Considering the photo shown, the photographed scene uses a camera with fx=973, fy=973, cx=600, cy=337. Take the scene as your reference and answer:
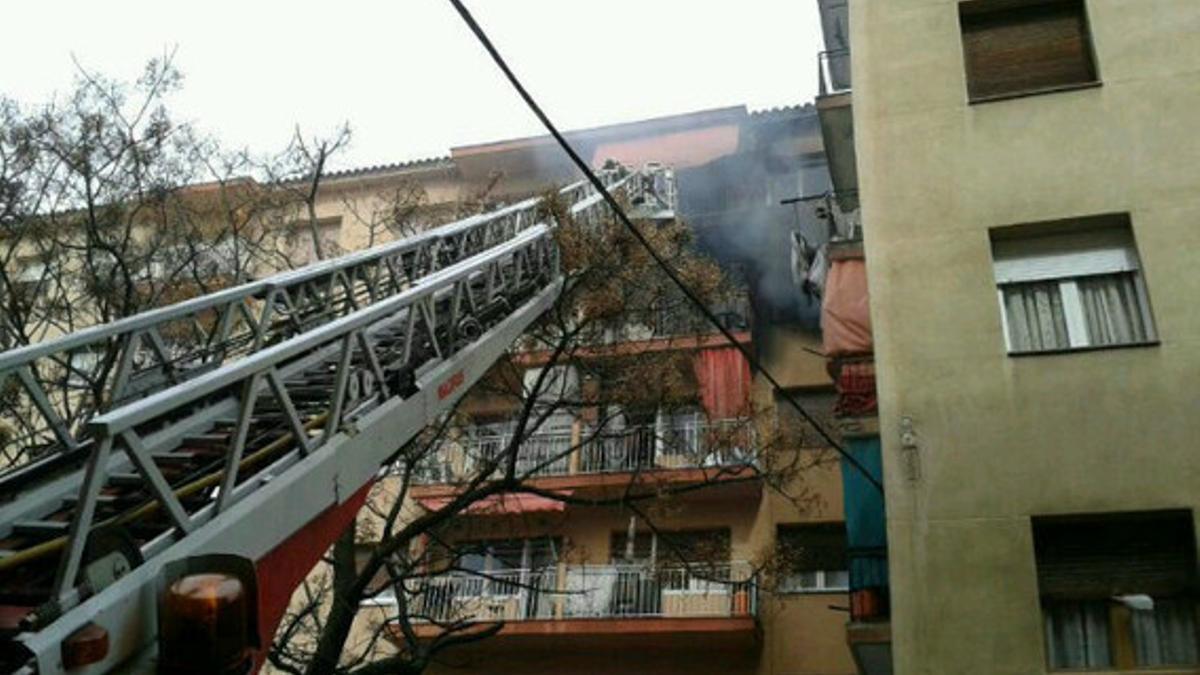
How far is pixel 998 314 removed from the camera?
827 centimetres

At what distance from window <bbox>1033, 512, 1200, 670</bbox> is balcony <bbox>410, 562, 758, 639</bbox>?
6.73 m

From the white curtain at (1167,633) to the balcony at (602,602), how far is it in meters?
7.10

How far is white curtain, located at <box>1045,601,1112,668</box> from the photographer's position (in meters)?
7.12

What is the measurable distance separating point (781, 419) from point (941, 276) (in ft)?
26.8

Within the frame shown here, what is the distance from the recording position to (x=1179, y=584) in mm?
7152

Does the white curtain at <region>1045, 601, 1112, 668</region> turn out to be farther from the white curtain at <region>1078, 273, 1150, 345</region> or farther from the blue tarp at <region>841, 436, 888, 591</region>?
the white curtain at <region>1078, 273, 1150, 345</region>

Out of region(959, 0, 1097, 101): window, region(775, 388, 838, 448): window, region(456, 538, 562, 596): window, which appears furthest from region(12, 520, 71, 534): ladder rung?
region(775, 388, 838, 448): window

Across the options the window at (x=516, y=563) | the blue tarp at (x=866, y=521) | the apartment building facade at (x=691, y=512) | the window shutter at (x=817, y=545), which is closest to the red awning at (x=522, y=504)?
the apartment building facade at (x=691, y=512)

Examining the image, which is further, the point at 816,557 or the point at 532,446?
the point at 532,446

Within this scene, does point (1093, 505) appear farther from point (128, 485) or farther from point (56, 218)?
point (56, 218)

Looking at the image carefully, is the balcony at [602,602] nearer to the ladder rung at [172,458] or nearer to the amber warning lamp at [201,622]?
the ladder rung at [172,458]

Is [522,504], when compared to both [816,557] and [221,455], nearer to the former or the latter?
[816,557]

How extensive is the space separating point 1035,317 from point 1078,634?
2641 mm

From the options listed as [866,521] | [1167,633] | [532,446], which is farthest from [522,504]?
[1167,633]
